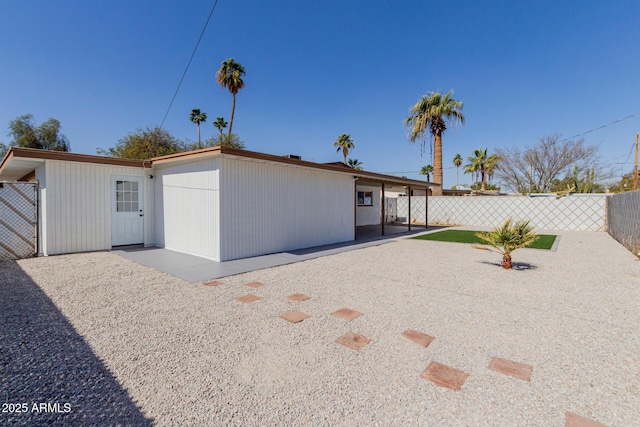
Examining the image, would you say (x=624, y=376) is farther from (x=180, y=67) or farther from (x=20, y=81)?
(x=20, y=81)

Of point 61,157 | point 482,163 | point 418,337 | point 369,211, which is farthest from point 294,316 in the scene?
point 482,163

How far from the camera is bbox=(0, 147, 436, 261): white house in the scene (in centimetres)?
618

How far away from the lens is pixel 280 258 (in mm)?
6625

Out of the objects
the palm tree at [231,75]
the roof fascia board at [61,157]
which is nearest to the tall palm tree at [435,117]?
the palm tree at [231,75]

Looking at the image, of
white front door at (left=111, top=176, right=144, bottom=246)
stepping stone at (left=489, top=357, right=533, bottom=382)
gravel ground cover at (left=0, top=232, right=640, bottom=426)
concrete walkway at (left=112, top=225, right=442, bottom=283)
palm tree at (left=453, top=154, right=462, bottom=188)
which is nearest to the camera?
gravel ground cover at (left=0, top=232, right=640, bottom=426)

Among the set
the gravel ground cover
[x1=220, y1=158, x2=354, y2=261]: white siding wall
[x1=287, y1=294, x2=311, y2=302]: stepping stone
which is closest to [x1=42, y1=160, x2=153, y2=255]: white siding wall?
the gravel ground cover

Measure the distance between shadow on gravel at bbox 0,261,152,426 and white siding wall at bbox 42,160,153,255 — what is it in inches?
172

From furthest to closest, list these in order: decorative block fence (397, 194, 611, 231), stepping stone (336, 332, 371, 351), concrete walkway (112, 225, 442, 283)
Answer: decorative block fence (397, 194, 611, 231) < concrete walkway (112, 225, 442, 283) < stepping stone (336, 332, 371, 351)

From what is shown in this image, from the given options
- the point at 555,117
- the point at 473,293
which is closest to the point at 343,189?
the point at 473,293

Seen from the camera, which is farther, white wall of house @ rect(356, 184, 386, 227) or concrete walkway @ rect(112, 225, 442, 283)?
white wall of house @ rect(356, 184, 386, 227)

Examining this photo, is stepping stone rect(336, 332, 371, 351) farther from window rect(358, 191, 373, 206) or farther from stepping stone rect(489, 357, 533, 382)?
window rect(358, 191, 373, 206)

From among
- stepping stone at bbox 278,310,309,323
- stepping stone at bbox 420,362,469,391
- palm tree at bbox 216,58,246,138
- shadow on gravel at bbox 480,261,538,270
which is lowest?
stepping stone at bbox 420,362,469,391

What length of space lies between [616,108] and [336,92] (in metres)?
14.6

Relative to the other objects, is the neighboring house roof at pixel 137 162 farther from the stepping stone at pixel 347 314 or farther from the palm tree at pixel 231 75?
the palm tree at pixel 231 75
